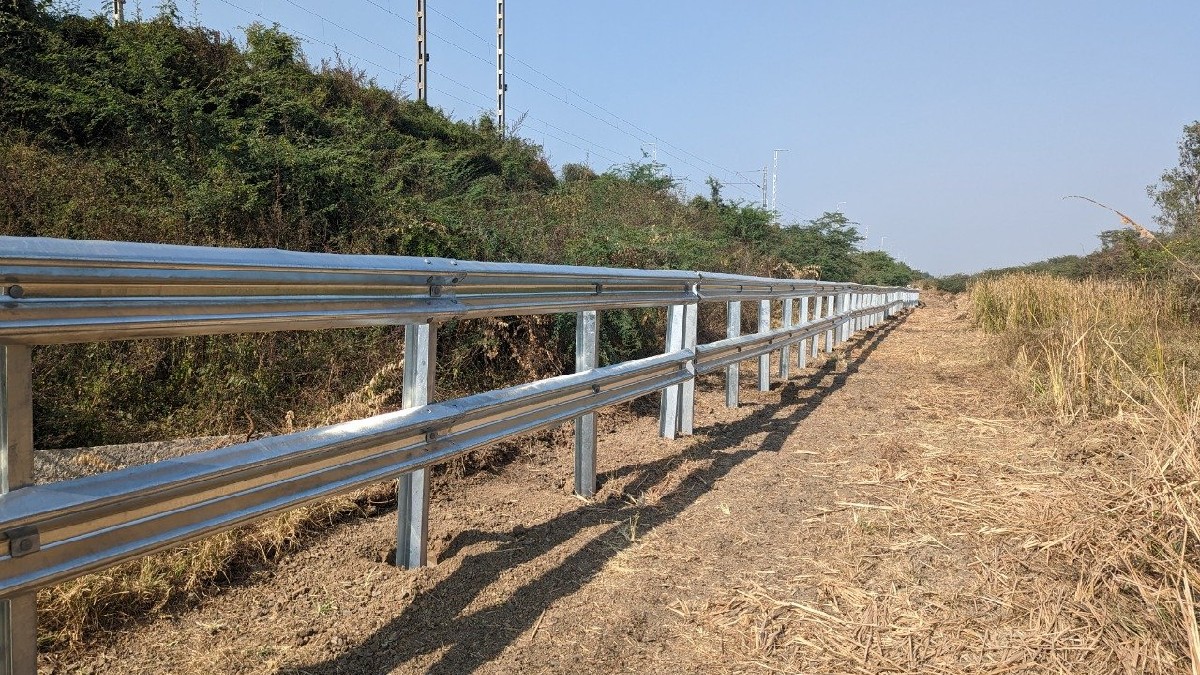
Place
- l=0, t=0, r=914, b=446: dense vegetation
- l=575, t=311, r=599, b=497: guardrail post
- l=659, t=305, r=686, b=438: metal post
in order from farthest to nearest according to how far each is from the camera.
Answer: l=659, t=305, r=686, b=438: metal post → l=0, t=0, r=914, b=446: dense vegetation → l=575, t=311, r=599, b=497: guardrail post

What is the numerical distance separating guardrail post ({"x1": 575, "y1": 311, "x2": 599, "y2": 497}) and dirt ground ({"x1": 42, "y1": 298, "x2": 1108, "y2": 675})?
0.10 metres

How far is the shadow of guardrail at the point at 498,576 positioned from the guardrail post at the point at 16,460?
871 mm

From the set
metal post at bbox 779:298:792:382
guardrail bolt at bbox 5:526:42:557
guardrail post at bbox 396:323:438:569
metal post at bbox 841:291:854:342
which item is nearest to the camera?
guardrail bolt at bbox 5:526:42:557

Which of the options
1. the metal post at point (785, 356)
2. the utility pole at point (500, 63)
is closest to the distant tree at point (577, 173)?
the utility pole at point (500, 63)

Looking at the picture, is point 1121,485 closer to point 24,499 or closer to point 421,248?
point 24,499

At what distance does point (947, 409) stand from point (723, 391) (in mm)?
2014

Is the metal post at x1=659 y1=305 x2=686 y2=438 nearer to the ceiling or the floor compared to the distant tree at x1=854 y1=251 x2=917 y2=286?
nearer to the floor

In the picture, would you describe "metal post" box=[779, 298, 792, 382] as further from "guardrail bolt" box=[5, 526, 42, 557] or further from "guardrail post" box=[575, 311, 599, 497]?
"guardrail bolt" box=[5, 526, 42, 557]

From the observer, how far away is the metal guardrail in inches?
60.0

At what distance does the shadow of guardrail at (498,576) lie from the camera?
2.45 meters

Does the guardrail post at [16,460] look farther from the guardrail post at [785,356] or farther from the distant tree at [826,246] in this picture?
the distant tree at [826,246]

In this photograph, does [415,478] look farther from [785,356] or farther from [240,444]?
[785,356]

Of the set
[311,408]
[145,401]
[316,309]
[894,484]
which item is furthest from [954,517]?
[145,401]

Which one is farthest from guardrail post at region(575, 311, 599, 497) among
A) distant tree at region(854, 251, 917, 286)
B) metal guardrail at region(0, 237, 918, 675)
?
distant tree at region(854, 251, 917, 286)
